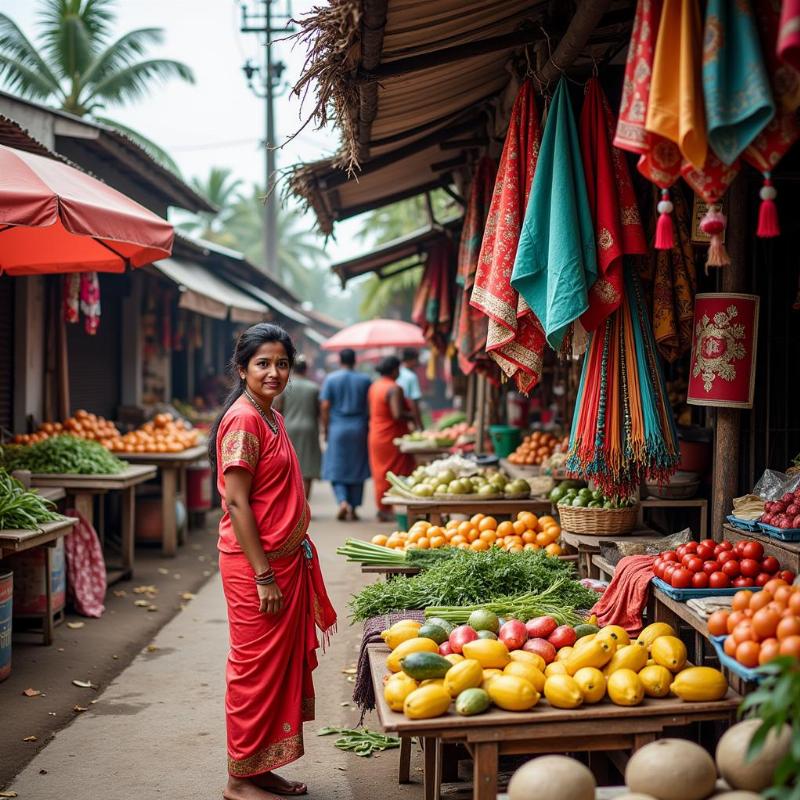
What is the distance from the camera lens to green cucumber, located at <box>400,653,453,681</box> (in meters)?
3.15

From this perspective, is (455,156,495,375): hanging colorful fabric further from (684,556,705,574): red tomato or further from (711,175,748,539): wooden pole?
(684,556,705,574): red tomato

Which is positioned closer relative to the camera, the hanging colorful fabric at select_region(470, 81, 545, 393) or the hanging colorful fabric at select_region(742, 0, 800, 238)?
the hanging colorful fabric at select_region(742, 0, 800, 238)

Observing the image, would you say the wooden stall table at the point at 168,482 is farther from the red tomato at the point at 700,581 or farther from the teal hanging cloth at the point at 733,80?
the teal hanging cloth at the point at 733,80

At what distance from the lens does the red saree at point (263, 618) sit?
378cm

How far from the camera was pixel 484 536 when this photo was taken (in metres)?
5.83

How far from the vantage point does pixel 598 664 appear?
3.23 meters

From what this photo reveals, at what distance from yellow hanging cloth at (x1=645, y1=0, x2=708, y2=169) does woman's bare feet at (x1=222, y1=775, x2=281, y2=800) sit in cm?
304

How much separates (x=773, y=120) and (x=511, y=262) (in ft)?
4.97

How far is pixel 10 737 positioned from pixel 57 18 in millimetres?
16523

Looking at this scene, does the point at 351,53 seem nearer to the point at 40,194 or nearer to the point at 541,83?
the point at 541,83

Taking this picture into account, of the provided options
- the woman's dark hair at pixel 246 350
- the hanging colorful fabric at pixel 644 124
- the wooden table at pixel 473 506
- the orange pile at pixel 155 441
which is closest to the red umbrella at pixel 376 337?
the orange pile at pixel 155 441

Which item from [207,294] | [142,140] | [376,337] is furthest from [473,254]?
[142,140]

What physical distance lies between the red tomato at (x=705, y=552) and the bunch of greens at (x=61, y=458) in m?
5.49

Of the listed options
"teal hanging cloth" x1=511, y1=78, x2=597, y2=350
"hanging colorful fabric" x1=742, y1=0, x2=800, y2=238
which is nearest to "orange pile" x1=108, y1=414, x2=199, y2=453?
"teal hanging cloth" x1=511, y1=78, x2=597, y2=350
